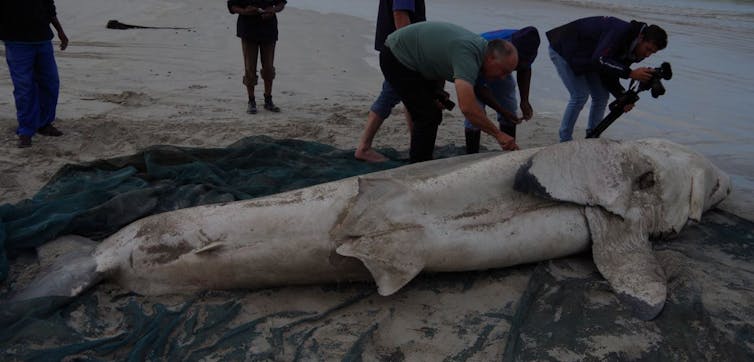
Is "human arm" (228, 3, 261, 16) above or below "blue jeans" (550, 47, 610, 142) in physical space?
above

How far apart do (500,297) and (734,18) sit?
21279mm

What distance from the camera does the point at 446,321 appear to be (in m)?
3.78

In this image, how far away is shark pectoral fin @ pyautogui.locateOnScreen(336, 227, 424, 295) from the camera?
3730 millimetres

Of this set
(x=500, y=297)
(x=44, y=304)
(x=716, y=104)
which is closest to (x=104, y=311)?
(x=44, y=304)

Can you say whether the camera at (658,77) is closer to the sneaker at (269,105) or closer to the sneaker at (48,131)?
the sneaker at (269,105)

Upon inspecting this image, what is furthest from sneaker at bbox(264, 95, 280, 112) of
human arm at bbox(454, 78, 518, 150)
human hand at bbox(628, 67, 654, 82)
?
human hand at bbox(628, 67, 654, 82)

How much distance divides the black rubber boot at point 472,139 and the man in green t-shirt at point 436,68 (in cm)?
64

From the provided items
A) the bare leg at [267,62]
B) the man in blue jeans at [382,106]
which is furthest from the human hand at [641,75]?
the bare leg at [267,62]

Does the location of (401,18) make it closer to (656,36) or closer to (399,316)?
(656,36)

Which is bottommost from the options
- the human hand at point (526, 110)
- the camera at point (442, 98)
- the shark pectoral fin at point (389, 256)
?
the shark pectoral fin at point (389, 256)

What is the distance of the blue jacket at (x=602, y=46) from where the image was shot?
5.87 meters

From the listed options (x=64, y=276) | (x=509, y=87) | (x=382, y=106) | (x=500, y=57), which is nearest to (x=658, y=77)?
(x=509, y=87)

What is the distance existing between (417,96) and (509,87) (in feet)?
3.70

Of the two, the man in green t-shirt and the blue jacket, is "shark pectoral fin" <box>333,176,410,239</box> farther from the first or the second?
the blue jacket
